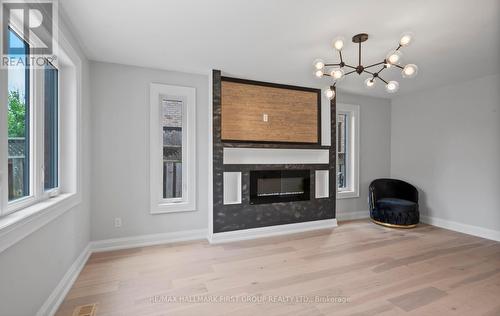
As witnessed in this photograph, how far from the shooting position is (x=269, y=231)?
3.73 meters

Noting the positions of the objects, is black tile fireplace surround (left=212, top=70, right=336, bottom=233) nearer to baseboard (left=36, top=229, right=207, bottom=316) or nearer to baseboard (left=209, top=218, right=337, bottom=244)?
baseboard (left=209, top=218, right=337, bottom=244)

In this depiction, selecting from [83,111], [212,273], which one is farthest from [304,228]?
[83,111]

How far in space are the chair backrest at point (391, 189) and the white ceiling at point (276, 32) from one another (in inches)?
82.0

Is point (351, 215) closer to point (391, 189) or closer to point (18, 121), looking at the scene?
Result: point (391, 189)

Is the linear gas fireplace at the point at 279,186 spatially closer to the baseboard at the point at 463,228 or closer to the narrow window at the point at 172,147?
the narrow window at the point at 172,147

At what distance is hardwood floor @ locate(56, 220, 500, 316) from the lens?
6.33 ft

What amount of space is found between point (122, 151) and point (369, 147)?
14.9 feet

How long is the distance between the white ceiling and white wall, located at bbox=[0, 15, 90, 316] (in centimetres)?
44

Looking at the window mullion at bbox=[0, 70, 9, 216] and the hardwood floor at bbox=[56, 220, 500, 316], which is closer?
the window mullion at bbox=[0, 70, 9, 216]

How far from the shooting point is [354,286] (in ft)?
7.33

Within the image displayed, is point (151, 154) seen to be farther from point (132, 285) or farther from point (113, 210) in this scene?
point (132, 285)

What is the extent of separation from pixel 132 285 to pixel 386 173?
501 centimetres

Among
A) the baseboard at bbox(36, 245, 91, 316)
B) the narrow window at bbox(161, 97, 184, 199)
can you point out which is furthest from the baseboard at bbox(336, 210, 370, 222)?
the baseboard at bbox(36, 245, 91, 316)

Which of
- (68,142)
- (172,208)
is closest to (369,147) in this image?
(172,208)
